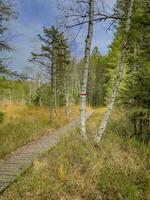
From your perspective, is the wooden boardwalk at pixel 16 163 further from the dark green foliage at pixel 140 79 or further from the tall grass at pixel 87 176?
the dark green foliage at pixel 140 79

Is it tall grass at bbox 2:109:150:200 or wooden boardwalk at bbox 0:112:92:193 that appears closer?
tall grass at bbox 2:109:150:200

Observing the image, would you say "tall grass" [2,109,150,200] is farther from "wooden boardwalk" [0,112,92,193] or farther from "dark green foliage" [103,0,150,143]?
"dark green foliage" [103,0,150,143]

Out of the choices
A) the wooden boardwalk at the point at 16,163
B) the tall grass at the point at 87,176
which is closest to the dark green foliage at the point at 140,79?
the tall grass at the point at 87,176

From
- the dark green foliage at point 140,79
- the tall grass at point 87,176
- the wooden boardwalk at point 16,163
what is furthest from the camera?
the dark green foliage at point 140,79

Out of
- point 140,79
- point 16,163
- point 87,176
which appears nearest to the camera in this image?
point 87,176

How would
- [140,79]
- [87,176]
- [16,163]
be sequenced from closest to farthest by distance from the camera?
1. [87,176]
2. [16,163]
3. [140,79]

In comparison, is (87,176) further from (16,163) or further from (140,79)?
(140,79)

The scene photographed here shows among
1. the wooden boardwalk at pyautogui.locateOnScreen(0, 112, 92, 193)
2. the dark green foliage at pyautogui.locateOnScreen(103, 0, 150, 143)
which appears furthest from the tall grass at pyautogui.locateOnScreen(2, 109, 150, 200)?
the dark green foliage at pyautogui.locateOnScreen(103, 0, 150, 143)

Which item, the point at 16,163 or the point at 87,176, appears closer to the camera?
the point at 87,176

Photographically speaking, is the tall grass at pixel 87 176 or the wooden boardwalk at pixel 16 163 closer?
the tall grass at pixel 87 176

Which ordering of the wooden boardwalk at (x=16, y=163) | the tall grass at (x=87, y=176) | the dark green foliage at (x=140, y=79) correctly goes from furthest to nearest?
the dark green foliage at (x=140, y=79), the wooden boardwalk at (x=16, y=163), the tall grass at (x=87, y=176)

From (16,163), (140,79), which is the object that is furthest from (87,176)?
(140,79)

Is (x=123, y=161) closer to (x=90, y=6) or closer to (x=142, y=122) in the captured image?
(x=142, y=122)

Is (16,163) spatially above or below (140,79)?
below
